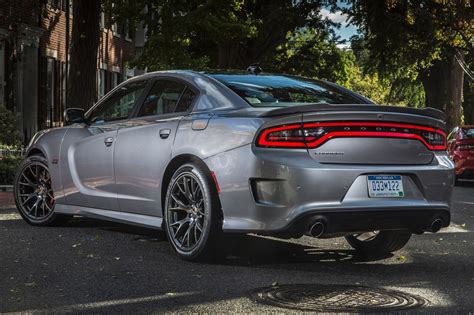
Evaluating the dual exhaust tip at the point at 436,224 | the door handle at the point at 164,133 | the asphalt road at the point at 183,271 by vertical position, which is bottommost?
the asphalt road at the point at 183,271

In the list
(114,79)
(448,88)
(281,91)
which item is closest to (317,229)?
(281,91)

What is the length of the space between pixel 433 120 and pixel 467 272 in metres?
1.16

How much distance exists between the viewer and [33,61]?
2658 centimetres

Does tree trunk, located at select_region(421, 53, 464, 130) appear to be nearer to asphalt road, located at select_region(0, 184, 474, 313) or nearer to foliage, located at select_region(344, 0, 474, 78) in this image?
foliage, located at select_region(344, 0, 474, 78)

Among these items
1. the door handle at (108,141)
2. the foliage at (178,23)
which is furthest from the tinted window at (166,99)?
the foliage at (178,23)

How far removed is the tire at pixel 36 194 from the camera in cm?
911

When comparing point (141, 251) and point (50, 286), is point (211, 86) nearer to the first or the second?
point (141, 251)

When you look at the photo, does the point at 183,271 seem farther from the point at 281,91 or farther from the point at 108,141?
the point at 108,141

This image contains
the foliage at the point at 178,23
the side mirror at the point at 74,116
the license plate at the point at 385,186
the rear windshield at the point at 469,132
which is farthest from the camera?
the foliage at the point at 178,23

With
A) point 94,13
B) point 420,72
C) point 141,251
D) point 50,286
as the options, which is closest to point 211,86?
point 141,251

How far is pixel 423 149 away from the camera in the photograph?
6.76 m

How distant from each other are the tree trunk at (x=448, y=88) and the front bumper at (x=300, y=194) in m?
30.0

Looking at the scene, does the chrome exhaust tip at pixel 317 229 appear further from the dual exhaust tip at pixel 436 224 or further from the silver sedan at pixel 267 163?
the dual exhaust tip at pixel 436 224

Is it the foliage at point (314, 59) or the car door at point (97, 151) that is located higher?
the foliage at point (314, 59)
